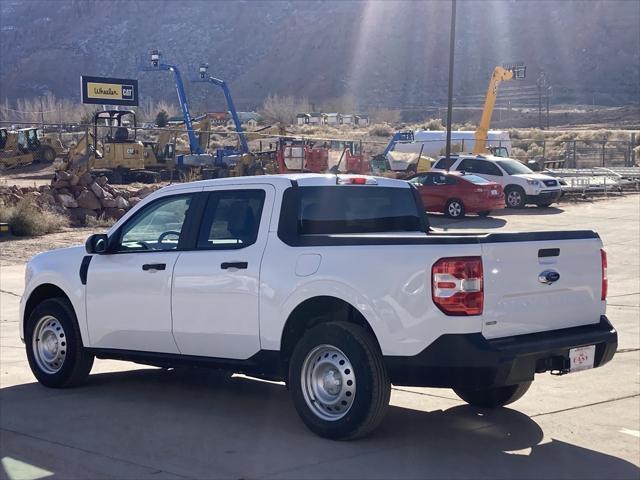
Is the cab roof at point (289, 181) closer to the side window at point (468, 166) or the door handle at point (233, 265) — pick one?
the door handle at point (233, 265)

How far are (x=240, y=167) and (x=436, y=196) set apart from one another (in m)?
12.9

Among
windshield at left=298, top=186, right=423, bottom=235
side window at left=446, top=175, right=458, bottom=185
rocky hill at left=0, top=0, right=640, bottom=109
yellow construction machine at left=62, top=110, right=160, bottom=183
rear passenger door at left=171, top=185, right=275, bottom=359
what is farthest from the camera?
rocky hill at left=0, top=0, right=640, bottom=109

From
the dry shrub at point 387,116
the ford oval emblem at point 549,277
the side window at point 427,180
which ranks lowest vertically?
the side window at point 427,180

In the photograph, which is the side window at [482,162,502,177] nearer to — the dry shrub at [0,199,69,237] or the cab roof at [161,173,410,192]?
the dry shrub at [0,199,69,237]

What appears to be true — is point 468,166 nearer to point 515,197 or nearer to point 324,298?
point 515,197

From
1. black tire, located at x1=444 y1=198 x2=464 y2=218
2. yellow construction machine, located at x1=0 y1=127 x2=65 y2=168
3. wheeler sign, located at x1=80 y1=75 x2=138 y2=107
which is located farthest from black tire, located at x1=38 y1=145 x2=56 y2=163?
black tire, located at x1=444 y1=198 x2=464 y2=218

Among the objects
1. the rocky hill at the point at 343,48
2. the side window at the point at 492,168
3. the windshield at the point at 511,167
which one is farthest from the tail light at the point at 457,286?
the rocky hill at the point at 343,48

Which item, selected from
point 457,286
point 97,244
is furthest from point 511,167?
point 457,286

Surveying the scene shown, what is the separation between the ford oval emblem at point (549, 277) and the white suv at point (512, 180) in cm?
2571

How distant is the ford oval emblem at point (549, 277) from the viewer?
7.06m

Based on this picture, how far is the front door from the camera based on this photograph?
8.26 metres

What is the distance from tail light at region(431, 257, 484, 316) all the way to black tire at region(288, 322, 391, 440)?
64cm

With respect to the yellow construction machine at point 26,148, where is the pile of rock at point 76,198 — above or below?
below

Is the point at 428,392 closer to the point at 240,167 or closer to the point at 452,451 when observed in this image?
the point at 452,451
